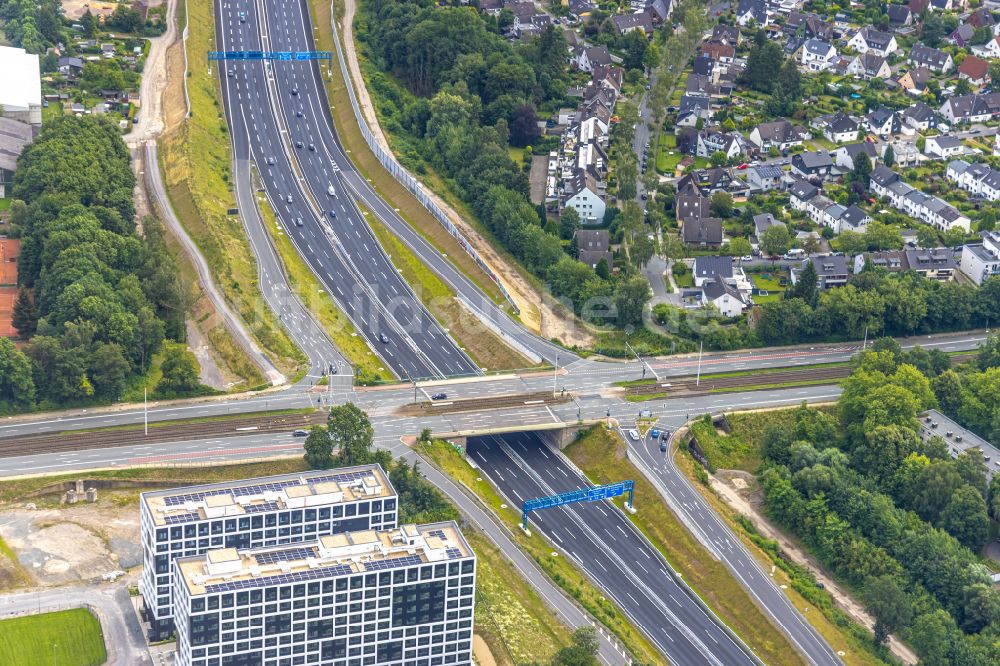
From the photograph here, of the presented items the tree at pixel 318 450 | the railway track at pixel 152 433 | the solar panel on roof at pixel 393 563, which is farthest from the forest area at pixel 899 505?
the railway track at pixel 152 433

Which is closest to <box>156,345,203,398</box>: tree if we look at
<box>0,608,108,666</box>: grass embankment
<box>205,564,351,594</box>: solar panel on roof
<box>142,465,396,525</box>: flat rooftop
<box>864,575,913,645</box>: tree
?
<box>142,465,396,525</box>: flat rooftop

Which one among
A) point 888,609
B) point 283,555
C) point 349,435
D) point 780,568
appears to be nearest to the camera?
point 283,555

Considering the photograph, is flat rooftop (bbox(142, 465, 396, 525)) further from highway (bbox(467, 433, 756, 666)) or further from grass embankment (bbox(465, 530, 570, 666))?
highway (bbox(467, 433, 756, 666))

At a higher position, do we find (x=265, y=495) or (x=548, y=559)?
(x=265, y=495)

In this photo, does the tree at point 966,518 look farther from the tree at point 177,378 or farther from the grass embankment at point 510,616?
the tree at point 177,378

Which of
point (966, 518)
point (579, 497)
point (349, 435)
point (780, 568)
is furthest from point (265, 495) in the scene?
point (966, 518)

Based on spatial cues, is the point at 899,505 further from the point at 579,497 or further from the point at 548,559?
the point at 548,559
